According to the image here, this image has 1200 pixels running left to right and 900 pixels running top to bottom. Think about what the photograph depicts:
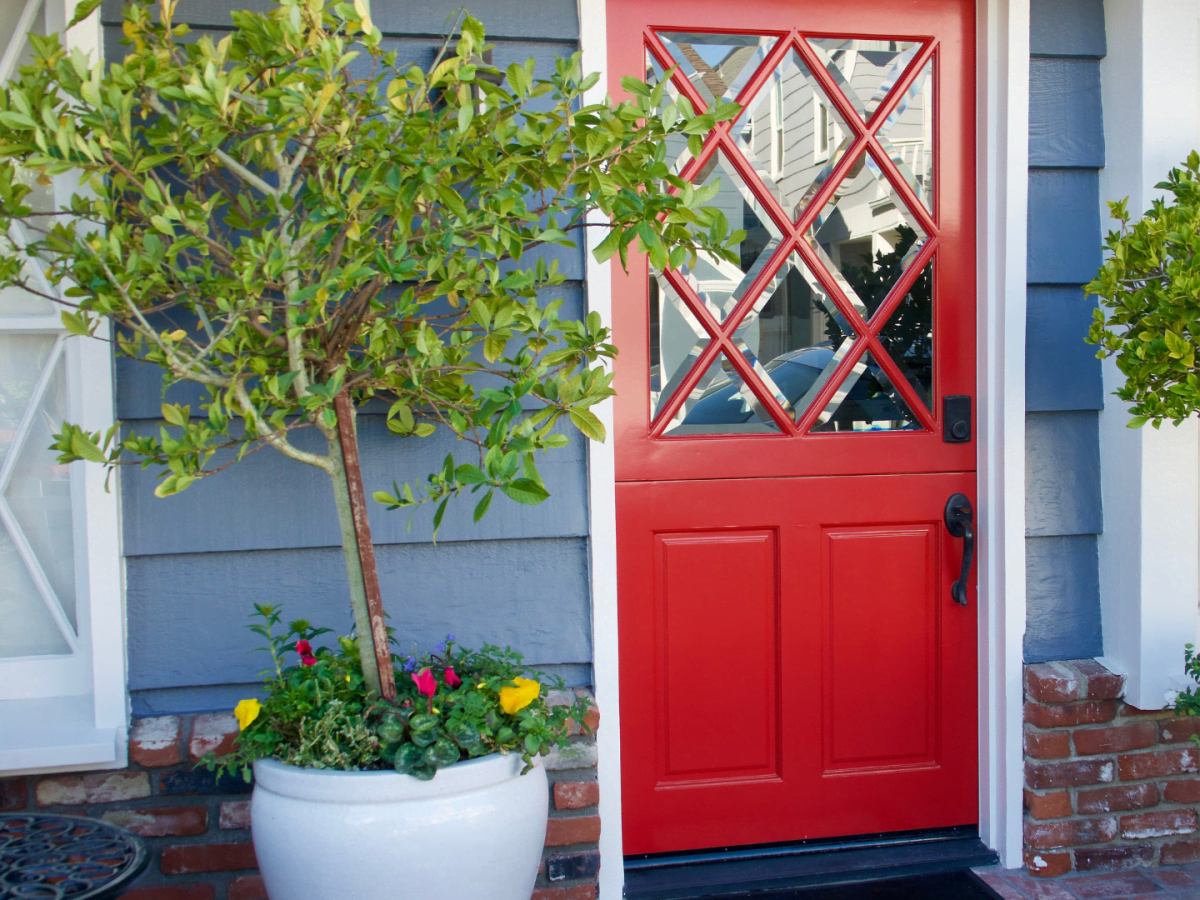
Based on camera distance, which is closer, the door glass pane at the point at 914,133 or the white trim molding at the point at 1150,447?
the white trim molding at the point at 1150,447

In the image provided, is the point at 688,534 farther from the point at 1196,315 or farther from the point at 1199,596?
the point at 1199,596

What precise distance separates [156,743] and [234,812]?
0.23m

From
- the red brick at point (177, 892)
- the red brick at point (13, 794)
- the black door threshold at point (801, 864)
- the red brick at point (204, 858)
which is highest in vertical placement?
the red brick at point (13, 794)

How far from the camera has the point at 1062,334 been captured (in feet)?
7.19

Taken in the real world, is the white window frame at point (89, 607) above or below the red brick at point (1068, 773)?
above

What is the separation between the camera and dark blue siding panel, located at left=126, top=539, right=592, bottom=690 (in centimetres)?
192

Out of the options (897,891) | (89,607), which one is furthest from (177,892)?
(897,891)

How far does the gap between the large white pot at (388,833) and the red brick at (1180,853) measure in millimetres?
1784

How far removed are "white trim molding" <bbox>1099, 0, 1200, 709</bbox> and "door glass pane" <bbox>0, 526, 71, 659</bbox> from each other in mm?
2580

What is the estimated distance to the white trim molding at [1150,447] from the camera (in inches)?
83.0

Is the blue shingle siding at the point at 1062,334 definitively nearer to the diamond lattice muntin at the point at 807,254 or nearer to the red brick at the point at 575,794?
the diamond lattice muntin at the point at 807,254

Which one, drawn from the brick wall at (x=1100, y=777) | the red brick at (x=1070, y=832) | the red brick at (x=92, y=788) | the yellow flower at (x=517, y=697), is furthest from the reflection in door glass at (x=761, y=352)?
the red brick at (x=92, y=788)

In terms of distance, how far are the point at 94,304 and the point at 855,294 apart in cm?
172

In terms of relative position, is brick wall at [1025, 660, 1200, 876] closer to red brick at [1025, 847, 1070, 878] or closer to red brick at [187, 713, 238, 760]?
red brick at [1025, 847, 1070, 878]
